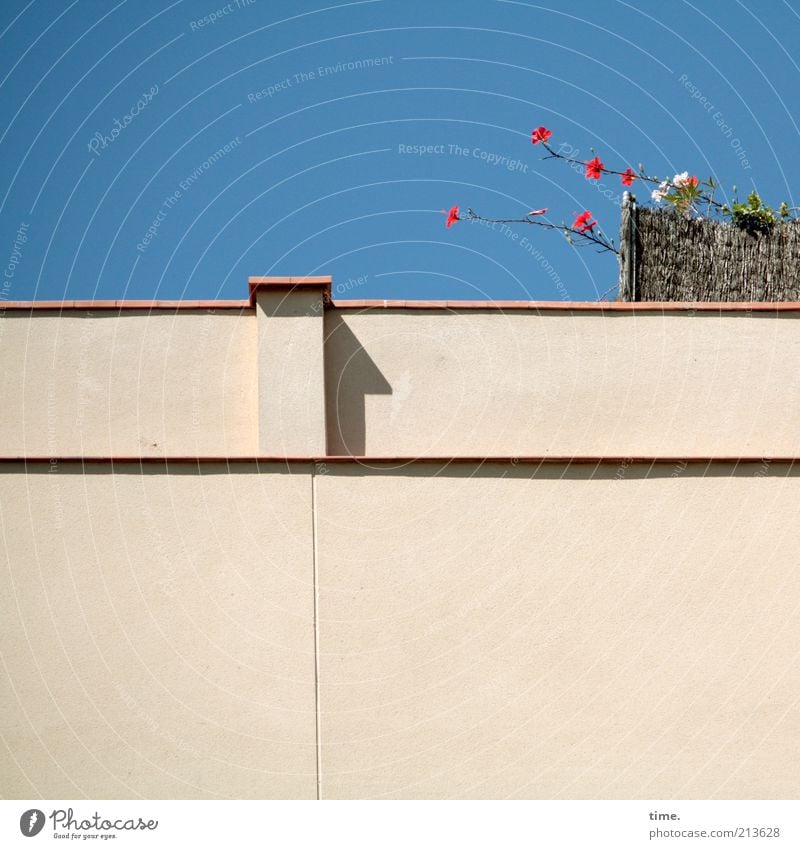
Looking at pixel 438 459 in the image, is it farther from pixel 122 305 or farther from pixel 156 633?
pixel 122 305

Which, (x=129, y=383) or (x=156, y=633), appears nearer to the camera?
(x=156, y=633)

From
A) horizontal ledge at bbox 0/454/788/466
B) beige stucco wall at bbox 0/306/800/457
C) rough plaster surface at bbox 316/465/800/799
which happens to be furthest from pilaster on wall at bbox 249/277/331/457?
rough plaster surface at bbox 316/465/800/799

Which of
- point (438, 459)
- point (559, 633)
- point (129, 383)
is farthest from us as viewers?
point (129, 383)

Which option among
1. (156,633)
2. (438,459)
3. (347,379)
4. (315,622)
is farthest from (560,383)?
(156,633)

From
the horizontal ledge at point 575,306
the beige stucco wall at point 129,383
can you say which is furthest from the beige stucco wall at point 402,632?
the horizontal ledge at point 575,306

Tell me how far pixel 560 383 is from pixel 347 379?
129 cm

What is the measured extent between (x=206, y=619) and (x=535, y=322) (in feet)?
8.87

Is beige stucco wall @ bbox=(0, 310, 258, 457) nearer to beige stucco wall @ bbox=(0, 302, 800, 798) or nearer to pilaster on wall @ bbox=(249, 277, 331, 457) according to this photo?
pilaster on wall @ bbox=(249, 277, 331, 457)

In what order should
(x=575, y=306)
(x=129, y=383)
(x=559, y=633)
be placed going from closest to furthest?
1. (x=559, y=633)
2. (x=129, y=383)
3. (x=575, y=306)

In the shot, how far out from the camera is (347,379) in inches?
332

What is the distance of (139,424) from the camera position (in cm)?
837

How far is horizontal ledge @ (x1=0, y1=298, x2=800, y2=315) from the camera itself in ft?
27.7

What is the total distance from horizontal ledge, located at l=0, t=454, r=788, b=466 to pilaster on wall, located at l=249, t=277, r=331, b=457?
1.48 feet
